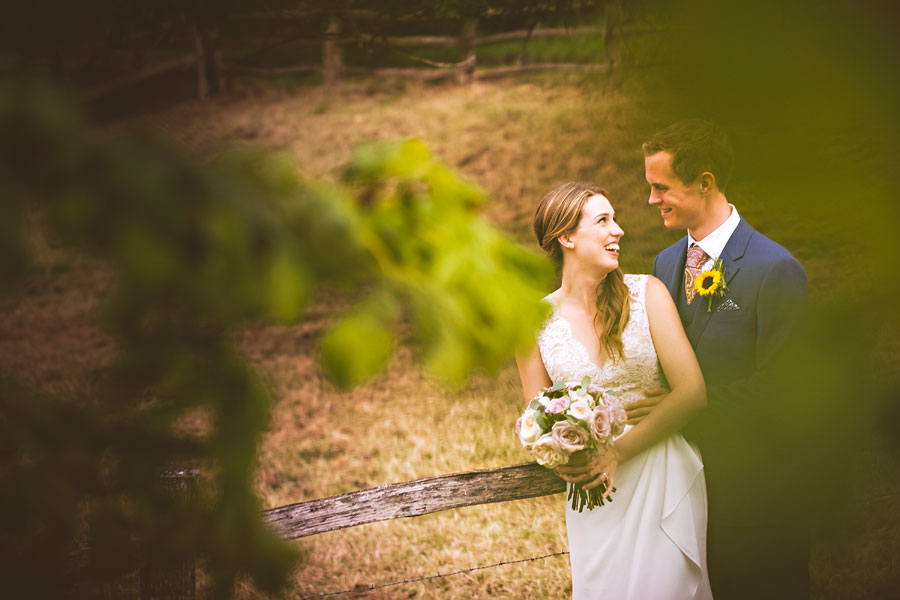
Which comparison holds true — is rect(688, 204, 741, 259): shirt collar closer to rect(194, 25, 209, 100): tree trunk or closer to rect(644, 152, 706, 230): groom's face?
rect(644, 152, 706, 230): groom's face

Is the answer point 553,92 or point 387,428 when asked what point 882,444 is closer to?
point 387,428

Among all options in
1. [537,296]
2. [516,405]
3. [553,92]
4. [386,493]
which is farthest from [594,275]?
[553,92]

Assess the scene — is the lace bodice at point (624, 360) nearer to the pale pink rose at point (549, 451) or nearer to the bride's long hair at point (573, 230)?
the bride's long hair at point (573, 230)

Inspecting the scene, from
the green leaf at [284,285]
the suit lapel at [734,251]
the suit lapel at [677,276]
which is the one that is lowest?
the suit lapel at [677,276]

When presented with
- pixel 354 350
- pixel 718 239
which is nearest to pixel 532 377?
pixel 718 239

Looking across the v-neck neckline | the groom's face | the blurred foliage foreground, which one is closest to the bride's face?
the groom's face

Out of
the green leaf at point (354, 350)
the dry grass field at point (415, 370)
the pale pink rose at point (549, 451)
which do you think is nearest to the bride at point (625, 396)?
the pale pink rose at point (549, 451)

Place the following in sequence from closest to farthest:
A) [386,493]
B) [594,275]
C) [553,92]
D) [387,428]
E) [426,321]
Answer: [426,321] < [594,275] < [386,493] < [387,428] < [553,92]

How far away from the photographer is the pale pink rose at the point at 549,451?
2.08 meters

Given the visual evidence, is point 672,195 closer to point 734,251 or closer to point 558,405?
point 734,251

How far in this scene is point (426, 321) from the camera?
56cm

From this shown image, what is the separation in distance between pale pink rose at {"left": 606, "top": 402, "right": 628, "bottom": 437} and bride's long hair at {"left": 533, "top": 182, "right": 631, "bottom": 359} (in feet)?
0.94

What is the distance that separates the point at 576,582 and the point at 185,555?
215cm

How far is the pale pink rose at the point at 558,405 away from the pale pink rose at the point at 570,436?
0.15 ft
